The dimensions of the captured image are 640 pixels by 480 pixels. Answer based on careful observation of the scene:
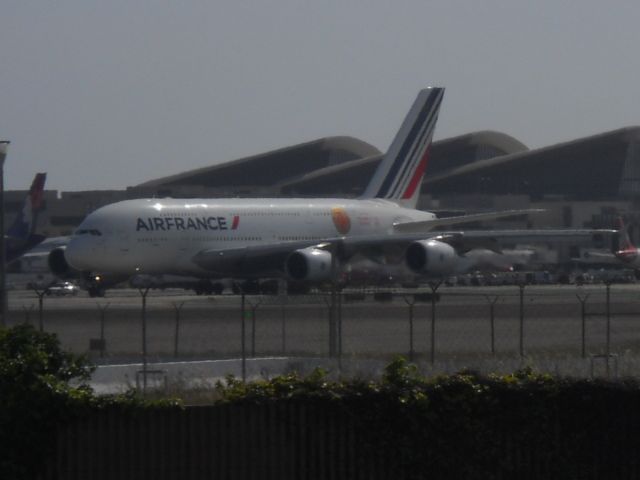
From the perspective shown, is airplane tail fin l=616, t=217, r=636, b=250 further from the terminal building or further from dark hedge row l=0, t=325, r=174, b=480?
dark hedge row l=0, t=325, r=174, b=480

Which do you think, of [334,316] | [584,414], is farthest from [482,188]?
[584,414]

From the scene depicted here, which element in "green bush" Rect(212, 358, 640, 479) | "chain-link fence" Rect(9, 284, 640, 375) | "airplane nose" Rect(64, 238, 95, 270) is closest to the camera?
"green bush" Rect(212, 358, 640, 479)

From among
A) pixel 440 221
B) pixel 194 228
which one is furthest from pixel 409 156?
pixel 194 228

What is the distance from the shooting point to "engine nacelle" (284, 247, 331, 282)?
153 ft

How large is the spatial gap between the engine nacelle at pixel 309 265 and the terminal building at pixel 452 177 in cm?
4327

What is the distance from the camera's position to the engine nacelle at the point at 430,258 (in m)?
47.4

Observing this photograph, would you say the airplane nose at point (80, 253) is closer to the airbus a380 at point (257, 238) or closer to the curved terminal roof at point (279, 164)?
the airbus a380 at point (257, 238)

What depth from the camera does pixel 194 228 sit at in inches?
1951

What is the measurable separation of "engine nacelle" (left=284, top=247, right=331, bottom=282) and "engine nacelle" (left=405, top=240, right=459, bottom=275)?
126 inches

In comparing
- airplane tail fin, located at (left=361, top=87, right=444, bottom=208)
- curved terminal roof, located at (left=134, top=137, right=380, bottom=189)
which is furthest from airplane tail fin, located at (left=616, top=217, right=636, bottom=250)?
curved terminal roof, located at (left=134, top=137, right=380, bottom=189)

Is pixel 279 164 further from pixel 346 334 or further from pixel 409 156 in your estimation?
pixel 346 334

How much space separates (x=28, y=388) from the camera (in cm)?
917

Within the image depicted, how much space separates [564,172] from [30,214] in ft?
202

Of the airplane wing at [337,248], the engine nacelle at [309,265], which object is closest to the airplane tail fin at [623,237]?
the airplane wing at [337,248]
